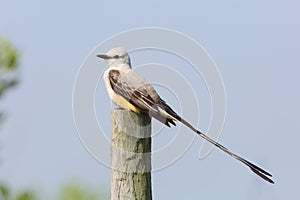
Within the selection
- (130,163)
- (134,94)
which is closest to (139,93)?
(134,94)

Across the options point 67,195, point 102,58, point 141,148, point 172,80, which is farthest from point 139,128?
point 67,195

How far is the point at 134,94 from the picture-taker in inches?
177

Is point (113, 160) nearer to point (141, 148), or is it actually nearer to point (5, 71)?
point (141, 148)

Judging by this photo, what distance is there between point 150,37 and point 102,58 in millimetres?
789

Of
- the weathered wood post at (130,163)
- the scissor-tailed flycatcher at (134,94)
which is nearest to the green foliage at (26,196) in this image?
the scissor-tailed flycatcher at (134,94)

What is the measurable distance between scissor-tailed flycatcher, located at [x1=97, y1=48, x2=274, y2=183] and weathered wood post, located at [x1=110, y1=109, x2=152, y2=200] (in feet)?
1.32

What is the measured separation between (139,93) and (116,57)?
524 millimetres

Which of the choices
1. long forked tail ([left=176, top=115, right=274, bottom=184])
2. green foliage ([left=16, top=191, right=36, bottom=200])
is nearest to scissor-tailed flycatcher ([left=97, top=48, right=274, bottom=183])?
long forked tail ([left=176, top=115, right=274, bottom=184])

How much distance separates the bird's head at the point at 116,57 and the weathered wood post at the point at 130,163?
1.19 metres

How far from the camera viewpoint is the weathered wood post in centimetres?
358

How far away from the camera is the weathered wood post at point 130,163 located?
3584mm

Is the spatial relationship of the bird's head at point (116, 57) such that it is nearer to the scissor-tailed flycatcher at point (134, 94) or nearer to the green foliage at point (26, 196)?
the scissor-tailed flycatcher at point (134, 94)

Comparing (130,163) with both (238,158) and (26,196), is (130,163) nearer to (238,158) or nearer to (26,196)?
(238,158)

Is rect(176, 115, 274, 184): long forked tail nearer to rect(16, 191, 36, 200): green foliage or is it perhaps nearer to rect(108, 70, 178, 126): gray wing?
rect(108, 70, 178, 126): gray wing
